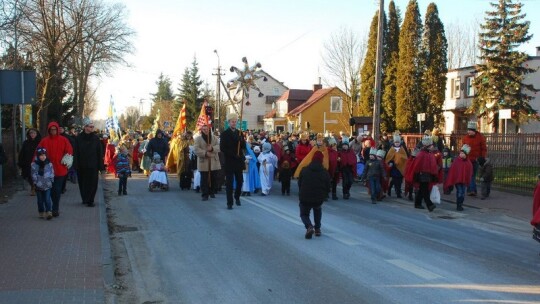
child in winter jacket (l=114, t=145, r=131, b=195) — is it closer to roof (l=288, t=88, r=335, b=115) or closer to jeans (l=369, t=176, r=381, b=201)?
jeans (l=369, t=176, r=381, b=201)

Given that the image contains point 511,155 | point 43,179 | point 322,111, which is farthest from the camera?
point 322,111

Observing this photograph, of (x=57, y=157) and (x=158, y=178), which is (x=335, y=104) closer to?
(x=158, y=178)

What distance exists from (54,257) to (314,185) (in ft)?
14.2

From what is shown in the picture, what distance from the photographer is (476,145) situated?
16.6m

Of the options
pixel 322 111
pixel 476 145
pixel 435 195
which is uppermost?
pixel 322 111

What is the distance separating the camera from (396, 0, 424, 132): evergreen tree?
4303cm

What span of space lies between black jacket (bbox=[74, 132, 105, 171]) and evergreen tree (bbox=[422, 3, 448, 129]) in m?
33.5

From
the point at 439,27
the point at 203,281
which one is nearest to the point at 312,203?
the point at 203,281

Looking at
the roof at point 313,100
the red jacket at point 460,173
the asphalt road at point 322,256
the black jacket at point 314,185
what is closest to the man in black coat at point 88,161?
the asphalt road at point 322,256

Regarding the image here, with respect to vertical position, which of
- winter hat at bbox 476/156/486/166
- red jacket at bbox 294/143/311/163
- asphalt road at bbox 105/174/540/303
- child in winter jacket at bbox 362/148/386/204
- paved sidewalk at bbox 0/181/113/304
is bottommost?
asphalt road at bbox 105/174/540/303

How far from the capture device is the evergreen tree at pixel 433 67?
42781 millimetres

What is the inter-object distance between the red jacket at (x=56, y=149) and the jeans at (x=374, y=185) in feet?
26.0

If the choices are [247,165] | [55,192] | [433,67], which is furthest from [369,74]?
[55,192]

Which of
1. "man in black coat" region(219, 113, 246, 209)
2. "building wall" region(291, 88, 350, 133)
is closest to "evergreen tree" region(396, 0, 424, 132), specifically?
"building wall" region(291, 88, 350, 133)
